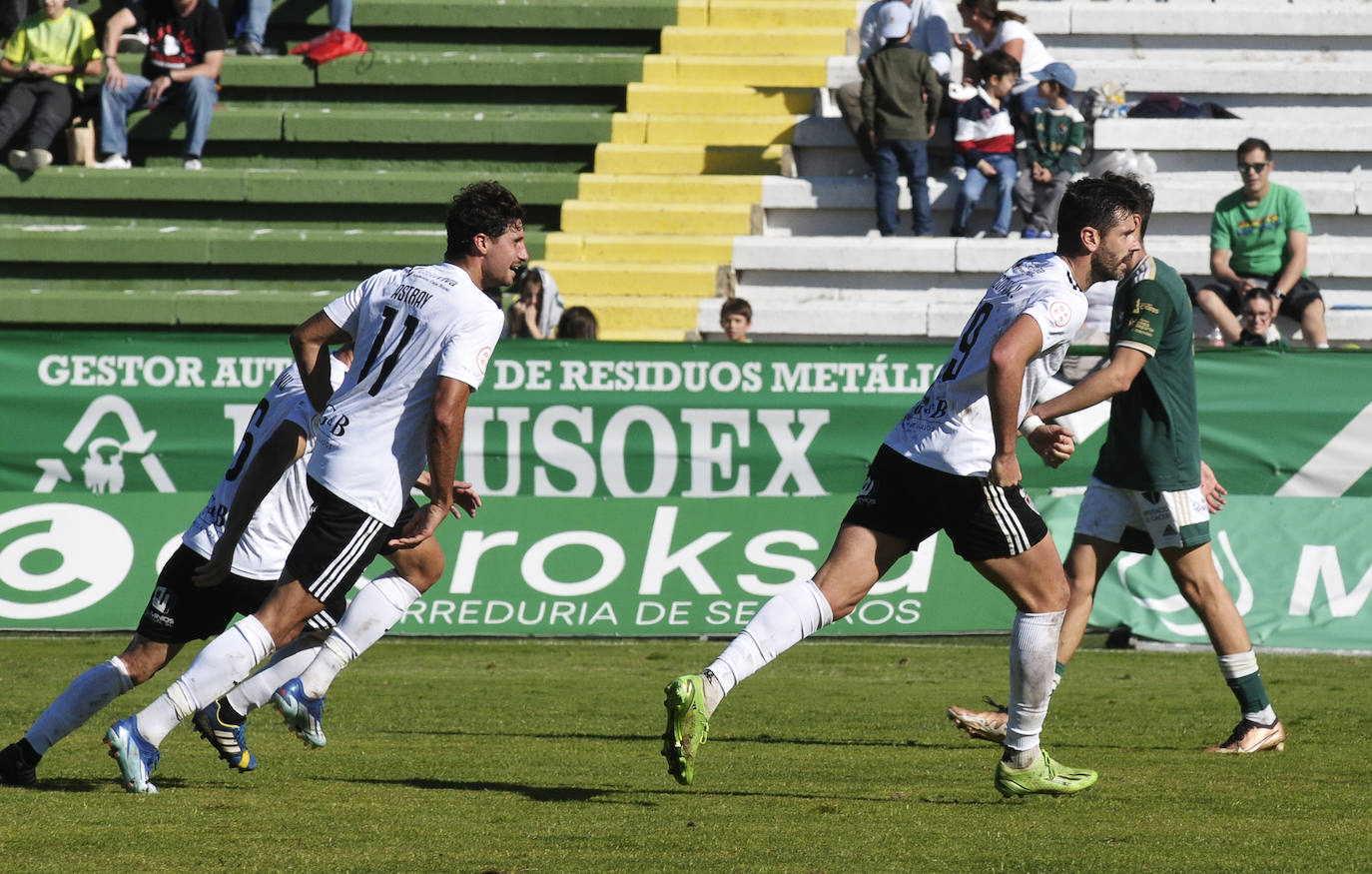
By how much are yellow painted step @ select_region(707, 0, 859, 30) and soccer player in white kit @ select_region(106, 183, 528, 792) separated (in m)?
13.9

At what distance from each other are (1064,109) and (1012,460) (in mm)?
11098

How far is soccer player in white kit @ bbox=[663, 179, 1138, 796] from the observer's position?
5906 mm

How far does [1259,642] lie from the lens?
1124 cm

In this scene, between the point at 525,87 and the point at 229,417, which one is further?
the point at 525,87

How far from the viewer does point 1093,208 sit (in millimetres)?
6125

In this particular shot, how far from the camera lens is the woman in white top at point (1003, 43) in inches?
669

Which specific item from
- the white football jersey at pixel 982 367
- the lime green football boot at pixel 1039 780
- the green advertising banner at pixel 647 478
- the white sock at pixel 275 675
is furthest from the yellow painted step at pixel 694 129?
the lime green football boot at pixel 1039 780

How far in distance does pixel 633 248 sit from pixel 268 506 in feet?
37.0

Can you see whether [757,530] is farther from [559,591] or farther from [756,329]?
[756,329]

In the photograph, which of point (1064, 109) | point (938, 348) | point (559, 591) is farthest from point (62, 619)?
point (1064, 109)

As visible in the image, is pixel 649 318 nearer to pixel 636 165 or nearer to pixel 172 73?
pixel 636 165

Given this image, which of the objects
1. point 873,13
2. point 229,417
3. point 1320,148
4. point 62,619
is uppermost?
point 873,13

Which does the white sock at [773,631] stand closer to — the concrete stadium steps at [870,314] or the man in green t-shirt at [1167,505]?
the man in green t-shirt at [1167,505]

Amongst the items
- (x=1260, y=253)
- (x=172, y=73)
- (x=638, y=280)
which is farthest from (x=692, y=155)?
(x=1260, y=253)
